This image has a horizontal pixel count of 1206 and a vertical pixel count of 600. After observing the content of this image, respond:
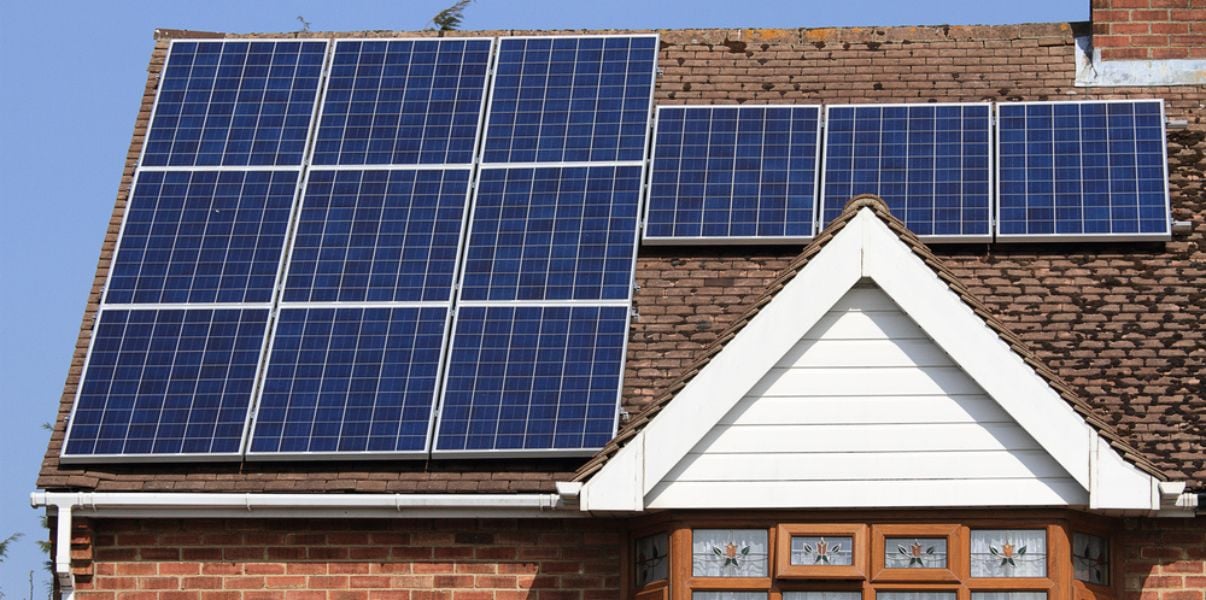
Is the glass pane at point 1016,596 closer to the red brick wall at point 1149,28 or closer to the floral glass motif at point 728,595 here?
the floral glass motif at point 728,595

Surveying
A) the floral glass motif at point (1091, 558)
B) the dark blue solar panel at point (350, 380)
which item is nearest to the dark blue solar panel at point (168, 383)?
the dark blue solar panel at point (350, 380)

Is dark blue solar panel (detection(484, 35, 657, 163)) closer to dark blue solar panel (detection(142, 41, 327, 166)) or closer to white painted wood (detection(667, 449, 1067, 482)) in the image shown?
dark blue solar panel (detection(142, 41, 327, 166))

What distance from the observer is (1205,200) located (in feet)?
67.0

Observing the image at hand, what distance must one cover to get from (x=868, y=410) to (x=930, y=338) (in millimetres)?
707

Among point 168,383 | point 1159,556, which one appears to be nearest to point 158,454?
point 168,383

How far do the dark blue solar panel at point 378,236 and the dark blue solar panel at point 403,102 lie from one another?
300mm

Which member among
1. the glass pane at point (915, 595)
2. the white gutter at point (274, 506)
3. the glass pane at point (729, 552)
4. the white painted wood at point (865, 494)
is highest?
the white painted wood at point (865, 494)

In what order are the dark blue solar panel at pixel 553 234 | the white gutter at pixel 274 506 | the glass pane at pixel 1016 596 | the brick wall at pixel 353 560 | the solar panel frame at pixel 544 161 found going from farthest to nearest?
1. the solar panel frame at pixel 544 161
2. the dark blue solar panel at pixel 553 234
3. the brick wall at pixel 353 560
4. the white gutter at pixel 274 506
5. the glass pane at pixel 1016 596

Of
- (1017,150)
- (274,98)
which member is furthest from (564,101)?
(1017,150)

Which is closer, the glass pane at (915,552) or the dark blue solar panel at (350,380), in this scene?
the glass pane at (915,552)

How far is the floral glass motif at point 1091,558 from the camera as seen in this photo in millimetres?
17156

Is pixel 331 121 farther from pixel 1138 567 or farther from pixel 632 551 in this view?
pixel 1138 567

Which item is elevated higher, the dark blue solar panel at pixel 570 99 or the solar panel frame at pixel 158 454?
the dark blue solar panel at pixel 570 99

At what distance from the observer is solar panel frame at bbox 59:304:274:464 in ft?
61.1
